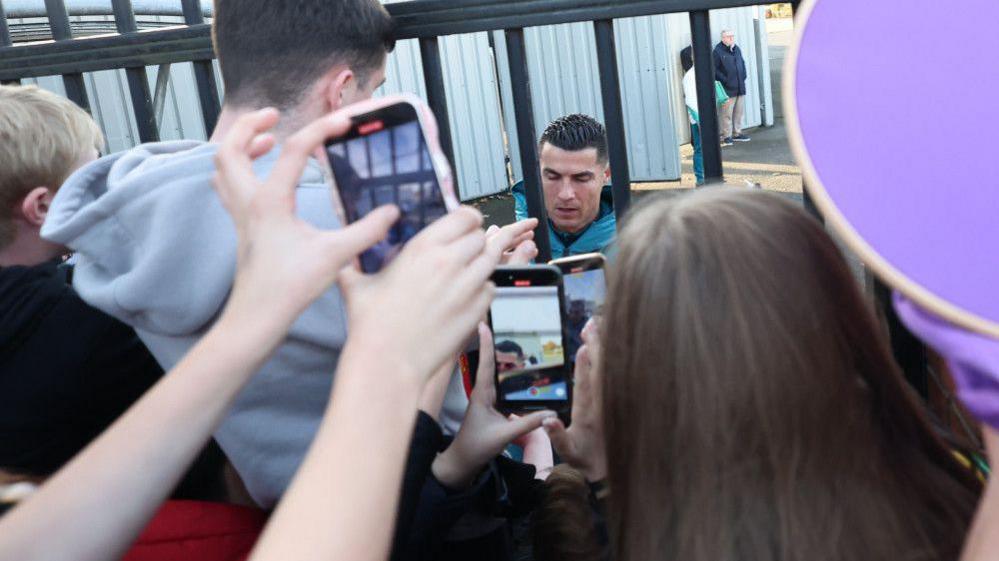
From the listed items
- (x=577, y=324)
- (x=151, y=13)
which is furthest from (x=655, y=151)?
(x=577, y=324)

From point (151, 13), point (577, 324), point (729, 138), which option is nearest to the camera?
point (577, 324)

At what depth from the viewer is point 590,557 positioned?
54.9 inches

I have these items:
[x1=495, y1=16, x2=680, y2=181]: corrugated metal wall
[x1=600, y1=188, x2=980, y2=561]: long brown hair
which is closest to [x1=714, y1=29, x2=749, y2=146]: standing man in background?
[x1=495, y1=16, x2=680, y2=181]: corrugated metal wall

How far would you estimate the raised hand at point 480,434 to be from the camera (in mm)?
1524

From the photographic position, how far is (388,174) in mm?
1062

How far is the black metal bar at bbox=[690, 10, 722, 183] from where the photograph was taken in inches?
64.1

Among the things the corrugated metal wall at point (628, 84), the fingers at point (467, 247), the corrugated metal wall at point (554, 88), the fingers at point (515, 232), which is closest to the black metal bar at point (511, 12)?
the fingers at point (515, 232)

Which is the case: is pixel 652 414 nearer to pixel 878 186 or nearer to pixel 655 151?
pixel 878 186

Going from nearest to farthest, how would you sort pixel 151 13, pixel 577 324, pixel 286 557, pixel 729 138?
pixel 286 557
pixel 577 324
pixel 151 13
pixel 729 138

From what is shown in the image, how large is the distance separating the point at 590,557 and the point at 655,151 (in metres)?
8.42

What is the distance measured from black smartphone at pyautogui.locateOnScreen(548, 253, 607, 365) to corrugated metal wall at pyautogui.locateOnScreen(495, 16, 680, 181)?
Answer: 6666 mm

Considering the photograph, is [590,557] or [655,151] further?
[655,151]

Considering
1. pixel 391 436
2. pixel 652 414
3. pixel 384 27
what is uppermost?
pixel 384 27

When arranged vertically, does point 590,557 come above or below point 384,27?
below
